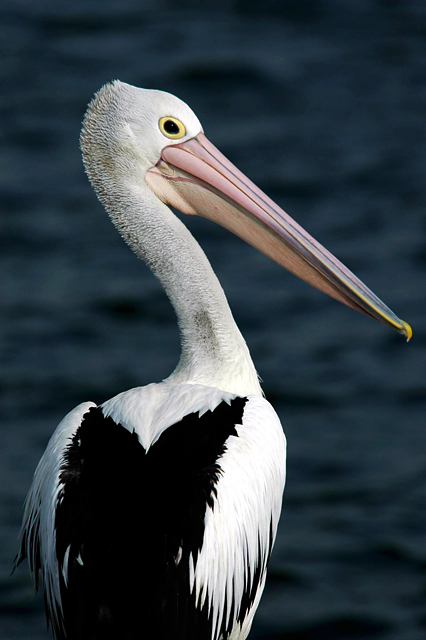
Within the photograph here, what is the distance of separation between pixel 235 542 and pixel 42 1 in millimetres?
7823

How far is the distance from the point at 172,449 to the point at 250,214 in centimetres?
92

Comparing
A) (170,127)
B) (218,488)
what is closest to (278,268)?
(170,127)

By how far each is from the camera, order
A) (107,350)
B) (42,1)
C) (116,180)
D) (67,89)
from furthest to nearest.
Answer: (42,1) → (67,89) → (107,350) → (116,180)

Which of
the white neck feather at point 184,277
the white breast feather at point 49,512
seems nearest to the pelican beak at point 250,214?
the white neck feather at point 184,277

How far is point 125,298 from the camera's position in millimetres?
7219

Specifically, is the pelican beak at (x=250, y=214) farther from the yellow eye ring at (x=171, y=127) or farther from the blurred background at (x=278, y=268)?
the blurred background at (x=278, y=268)

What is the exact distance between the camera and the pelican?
10.3 ft

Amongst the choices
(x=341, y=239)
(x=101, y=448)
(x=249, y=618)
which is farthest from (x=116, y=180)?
(x=341, y=239)

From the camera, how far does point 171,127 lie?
377 centimetres

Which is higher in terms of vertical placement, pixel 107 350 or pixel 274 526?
pixel 107 350

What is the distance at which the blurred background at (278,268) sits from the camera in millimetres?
5414

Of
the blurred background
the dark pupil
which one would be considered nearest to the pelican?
the dark pupil

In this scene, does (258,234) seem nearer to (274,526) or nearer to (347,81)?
(274,526)

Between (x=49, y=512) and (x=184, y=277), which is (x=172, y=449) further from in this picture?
(x=184, y=277)
